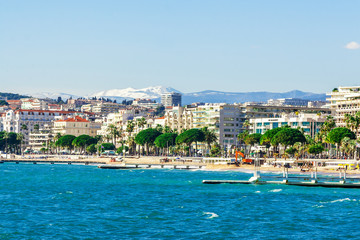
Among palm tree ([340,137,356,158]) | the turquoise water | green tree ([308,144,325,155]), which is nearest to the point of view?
the turquoise water

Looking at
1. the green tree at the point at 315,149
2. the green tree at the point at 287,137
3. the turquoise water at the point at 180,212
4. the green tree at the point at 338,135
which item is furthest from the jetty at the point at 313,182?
the green tree at the point at 287,137

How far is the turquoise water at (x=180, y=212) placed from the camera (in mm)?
60688

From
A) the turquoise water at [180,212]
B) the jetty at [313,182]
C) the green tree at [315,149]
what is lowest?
the turquoise water at [180,212]

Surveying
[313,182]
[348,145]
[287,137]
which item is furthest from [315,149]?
[313,182]

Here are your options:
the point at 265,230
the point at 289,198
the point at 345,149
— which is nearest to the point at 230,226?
the point at 265,230

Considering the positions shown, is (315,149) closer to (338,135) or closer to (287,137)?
(338,135)

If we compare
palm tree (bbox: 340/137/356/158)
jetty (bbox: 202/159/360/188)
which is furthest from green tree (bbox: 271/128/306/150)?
jetty (bbox: 202/159/360/188)

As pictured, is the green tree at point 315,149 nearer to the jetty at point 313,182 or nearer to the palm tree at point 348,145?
the palm tree at point 348,145

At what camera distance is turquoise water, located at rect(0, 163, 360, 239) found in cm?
6069

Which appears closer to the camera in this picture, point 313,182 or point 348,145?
point 313,182

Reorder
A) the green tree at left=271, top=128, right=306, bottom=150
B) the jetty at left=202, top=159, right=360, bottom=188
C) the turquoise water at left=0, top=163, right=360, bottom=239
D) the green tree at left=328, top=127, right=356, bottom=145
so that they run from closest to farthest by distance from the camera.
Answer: the turquoise water at left=0, top=163, right=360, bottom=239, the jetty at left=202, top=159, right=360, bottom=188, the green tree at left=328, top=127, right=356, bottom=145, the green tree at left=271, top=128, right=306, bottom=150

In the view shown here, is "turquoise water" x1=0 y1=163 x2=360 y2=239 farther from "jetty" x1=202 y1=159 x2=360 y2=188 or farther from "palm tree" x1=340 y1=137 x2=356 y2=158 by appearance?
"palm tree" x1=340 y1=137 x2=356 y2=158

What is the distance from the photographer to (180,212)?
74688 millimetres

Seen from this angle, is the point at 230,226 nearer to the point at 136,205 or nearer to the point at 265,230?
the point at 265,230
